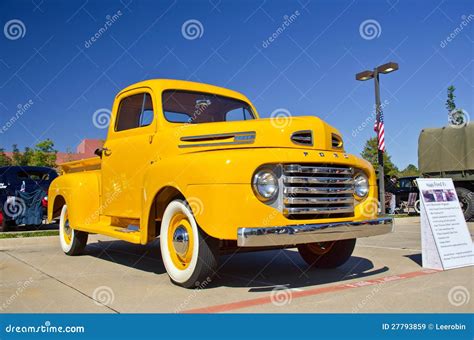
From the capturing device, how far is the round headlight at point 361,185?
4777 millimetres

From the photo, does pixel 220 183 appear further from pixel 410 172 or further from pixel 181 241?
pixel 410 172

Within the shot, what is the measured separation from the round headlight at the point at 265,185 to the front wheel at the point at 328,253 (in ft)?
5.43

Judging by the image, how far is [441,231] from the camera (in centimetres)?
525

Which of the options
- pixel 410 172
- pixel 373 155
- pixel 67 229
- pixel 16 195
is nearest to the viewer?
pixel 67 229

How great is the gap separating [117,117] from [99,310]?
3197 millimetres

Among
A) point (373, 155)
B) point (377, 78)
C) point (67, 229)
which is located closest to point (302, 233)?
point (67, 229)

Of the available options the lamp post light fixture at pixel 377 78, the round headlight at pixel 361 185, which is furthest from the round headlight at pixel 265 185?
the lamp post light fixture at pixel 377 78

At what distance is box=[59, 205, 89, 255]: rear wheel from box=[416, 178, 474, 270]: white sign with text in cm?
479

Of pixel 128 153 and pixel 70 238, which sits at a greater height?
pixel 128 153

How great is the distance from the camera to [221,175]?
3746 millimetres

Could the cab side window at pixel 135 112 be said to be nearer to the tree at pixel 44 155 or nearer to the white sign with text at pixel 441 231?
the white sign with text at pixel 441 231

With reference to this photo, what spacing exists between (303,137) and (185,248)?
1.58m

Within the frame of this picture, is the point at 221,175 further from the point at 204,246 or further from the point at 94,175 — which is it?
the point at 94,175
